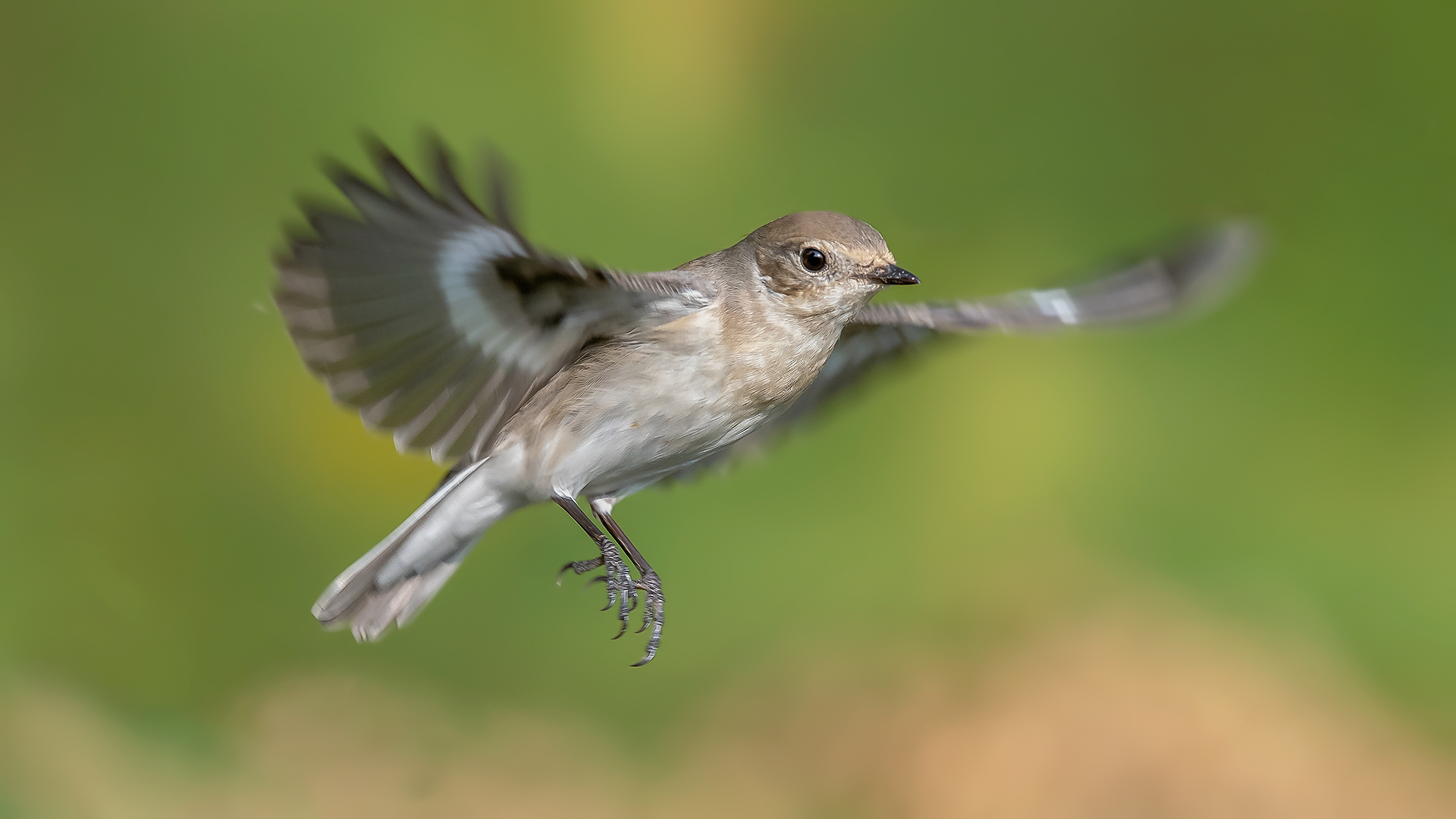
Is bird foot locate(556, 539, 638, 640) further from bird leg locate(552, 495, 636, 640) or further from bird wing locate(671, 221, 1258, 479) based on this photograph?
bird wing locate(671, 221, 1258, 479)

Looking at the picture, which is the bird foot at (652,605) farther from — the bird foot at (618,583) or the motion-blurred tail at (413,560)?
the motion-blurred tail at (413,560)

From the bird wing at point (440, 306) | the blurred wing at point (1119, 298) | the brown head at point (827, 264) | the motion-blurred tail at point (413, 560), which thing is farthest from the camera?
the blurred wing at point (1119, 298)

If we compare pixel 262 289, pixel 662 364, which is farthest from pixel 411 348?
pixel 262 289

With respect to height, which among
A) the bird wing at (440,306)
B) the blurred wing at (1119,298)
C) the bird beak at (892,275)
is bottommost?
the blurred wing at (1119,298)

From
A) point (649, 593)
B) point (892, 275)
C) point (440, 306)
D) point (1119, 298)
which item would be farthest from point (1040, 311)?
point (440, 306)

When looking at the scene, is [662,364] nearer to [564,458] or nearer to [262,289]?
[564,458]

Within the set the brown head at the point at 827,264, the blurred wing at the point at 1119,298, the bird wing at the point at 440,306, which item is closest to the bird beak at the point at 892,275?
the brown head at the point at 827,264
